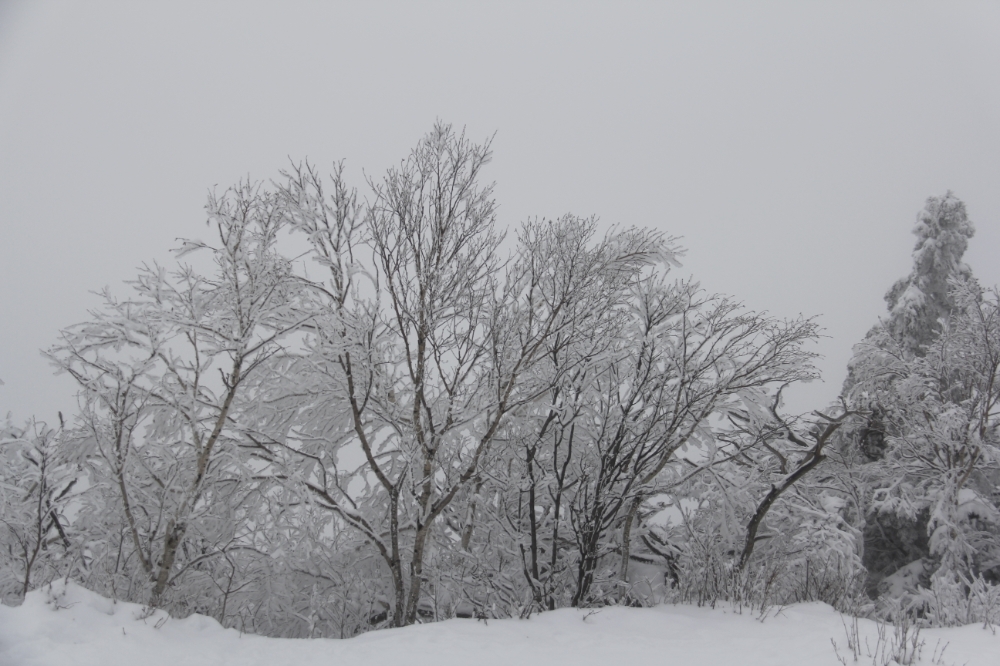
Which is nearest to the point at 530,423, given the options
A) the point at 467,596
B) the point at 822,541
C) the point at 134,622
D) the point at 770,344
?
the point at 467,596

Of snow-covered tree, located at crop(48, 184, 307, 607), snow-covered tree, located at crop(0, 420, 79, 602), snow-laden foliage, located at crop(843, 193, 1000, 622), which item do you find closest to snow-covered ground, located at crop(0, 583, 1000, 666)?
snow-covered tree, located at crop(48, 184, 307, 607)

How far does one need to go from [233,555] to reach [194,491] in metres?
3.15

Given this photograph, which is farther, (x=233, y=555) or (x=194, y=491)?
(x=233, y=555)

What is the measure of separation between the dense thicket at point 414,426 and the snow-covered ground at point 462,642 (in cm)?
90

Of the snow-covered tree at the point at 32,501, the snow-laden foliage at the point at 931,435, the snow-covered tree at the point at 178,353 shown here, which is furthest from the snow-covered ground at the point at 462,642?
the snow-laden foliage at the point at 931,435

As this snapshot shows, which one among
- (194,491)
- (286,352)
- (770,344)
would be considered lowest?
(194,491)

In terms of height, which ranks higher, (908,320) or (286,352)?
(908,320)

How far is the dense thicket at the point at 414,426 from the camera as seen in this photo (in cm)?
555

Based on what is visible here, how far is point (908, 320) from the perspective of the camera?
1423cm

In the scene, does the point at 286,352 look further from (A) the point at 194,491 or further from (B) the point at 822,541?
(B) the point at 822,541

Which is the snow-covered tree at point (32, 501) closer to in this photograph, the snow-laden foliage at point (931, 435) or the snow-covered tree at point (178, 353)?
the snow-covered tree at point (178, 353)

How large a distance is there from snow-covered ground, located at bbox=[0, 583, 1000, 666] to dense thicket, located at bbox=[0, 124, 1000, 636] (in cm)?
90

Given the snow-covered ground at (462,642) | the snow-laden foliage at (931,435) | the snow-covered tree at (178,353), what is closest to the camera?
the snow-covered ground at (462,642)

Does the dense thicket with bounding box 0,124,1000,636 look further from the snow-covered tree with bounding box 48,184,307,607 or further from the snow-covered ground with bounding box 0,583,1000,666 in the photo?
the snow-covered ground with bounding box 0,583,1000,666
